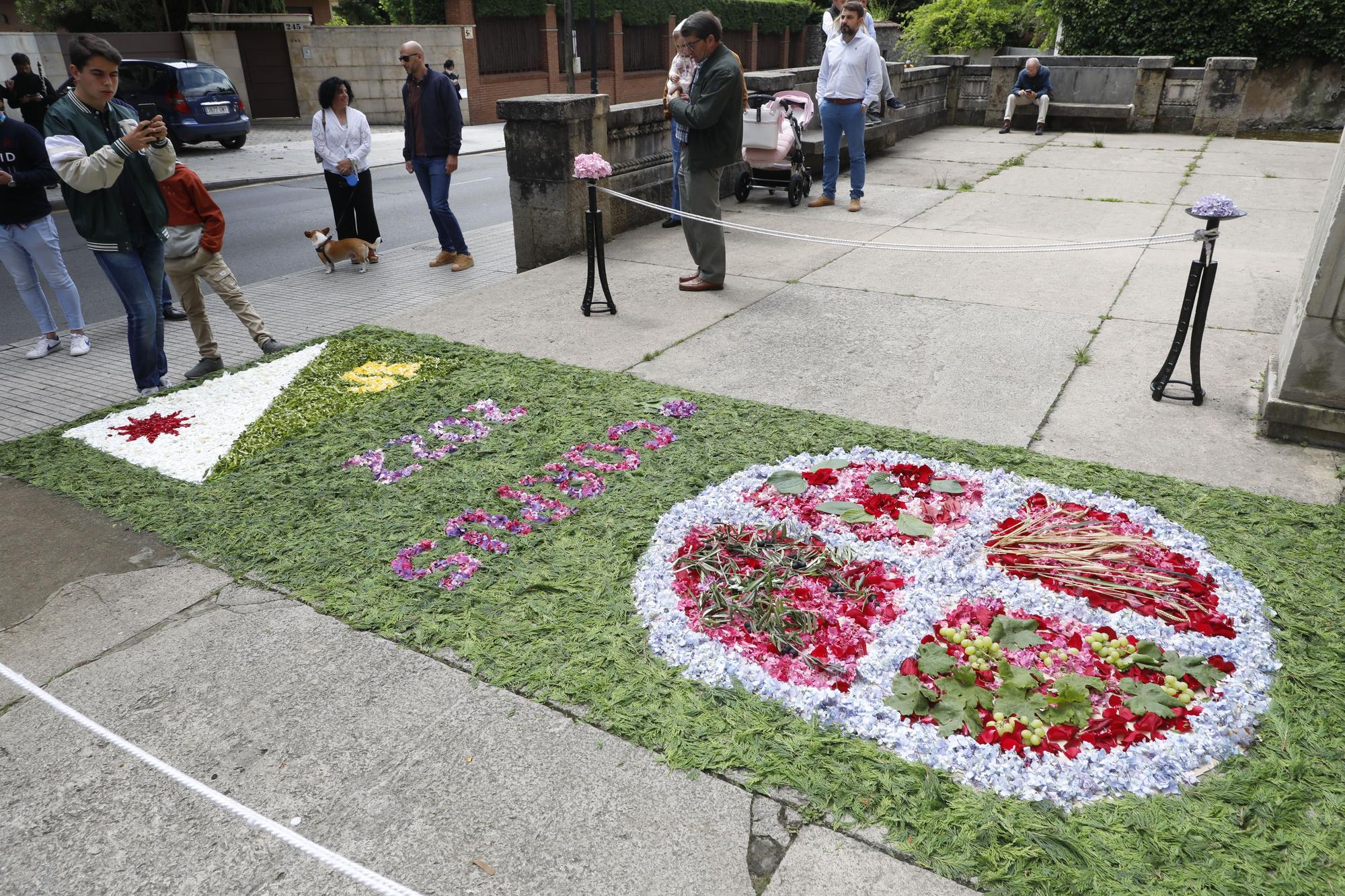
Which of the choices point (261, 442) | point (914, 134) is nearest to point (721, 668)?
point (261, 442)

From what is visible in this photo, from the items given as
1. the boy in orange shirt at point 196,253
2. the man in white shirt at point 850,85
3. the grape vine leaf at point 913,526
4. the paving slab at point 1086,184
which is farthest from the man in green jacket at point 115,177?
the paving slab at point 1086,184

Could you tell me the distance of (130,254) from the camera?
5.68 metres

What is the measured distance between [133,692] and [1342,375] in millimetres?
5717

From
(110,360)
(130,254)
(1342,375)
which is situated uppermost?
(130,254)

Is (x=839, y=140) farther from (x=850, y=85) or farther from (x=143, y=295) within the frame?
(x=143, y=295)

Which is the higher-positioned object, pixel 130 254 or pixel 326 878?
pixel 130 254

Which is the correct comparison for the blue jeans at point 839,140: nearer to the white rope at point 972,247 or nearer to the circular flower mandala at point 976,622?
the white rope at point 972,247

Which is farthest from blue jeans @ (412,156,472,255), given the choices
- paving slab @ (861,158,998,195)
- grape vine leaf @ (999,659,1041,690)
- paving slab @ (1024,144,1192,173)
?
paving slab @ (1024,144,1192,173)

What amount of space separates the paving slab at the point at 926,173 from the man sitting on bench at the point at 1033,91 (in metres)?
4.48

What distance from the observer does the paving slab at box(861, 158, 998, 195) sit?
12609 millimetres

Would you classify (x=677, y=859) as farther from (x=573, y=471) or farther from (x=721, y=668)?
(x=573, y=471)

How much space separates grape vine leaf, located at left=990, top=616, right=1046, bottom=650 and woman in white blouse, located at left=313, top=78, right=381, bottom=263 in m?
8.19

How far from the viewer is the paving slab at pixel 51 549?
393cm

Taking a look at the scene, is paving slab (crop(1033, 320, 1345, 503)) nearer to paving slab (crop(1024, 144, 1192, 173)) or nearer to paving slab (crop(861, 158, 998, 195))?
paving slab (crop(861, 158, 998, 195))
